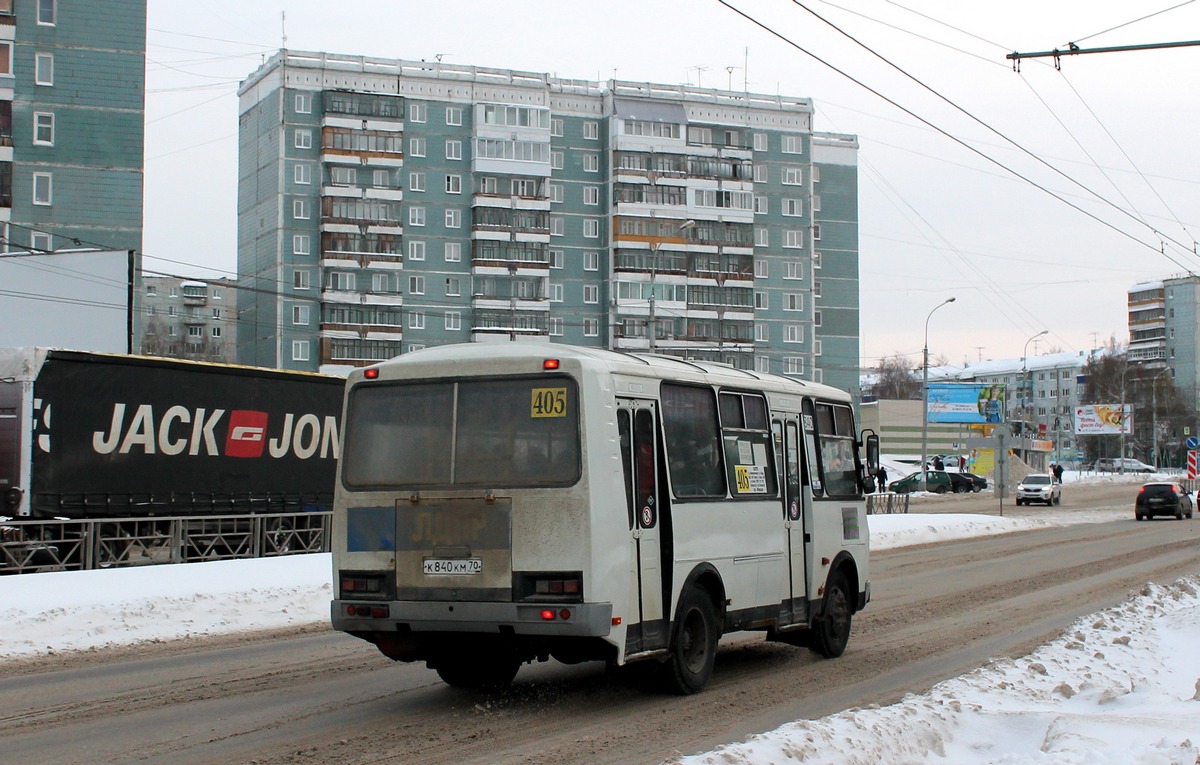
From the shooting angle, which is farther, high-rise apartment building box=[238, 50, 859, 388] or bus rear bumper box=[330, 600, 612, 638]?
high-rise apartment building box=[238, 50, 859, 388]

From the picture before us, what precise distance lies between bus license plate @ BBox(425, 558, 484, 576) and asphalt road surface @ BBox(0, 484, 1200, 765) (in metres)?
1.01

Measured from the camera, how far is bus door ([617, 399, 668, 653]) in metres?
9.78

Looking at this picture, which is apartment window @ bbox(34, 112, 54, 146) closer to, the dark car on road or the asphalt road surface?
the asphalt road surface

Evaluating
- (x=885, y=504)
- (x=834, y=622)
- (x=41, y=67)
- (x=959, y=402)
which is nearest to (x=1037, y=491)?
(x=885, y=504)

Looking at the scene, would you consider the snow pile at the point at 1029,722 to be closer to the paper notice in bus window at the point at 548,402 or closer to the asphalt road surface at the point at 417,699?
the asphalt road surface at the point at 417,699

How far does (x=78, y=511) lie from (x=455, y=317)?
62.8 metres

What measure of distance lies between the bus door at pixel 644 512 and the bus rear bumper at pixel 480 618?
1.74 feet

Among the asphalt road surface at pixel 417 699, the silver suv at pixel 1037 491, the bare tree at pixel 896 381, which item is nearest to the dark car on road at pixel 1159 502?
the silver suv at pixel 1037 491

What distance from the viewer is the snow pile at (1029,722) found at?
7.39m

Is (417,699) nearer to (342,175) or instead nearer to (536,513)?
(536,513)

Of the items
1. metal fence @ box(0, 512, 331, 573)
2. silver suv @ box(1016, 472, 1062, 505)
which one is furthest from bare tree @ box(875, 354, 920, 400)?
metal fence @ box(0, 512, 331, 573)

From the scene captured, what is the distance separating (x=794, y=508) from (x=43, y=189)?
141ft

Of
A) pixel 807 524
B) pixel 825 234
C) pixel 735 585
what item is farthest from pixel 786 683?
pixel 825 234

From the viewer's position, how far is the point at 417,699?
33.8ft
